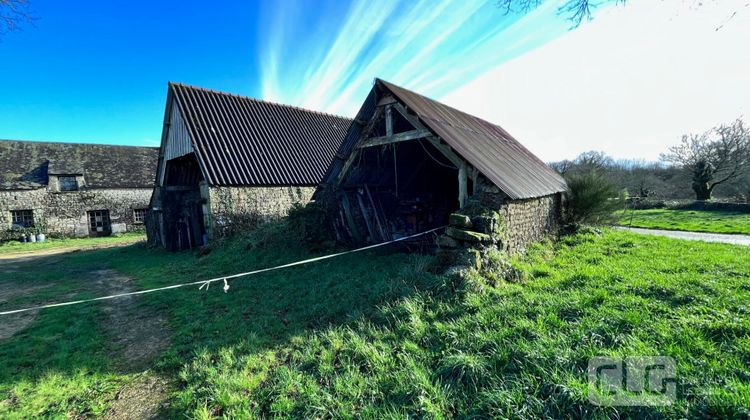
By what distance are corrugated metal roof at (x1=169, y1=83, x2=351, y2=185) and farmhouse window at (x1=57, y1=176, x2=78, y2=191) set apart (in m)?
16.8

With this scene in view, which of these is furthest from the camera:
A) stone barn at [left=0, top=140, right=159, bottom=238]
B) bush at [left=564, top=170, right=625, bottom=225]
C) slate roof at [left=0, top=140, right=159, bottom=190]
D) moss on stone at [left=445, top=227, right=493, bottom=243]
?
slate roof at [left=0, top=140, right=159, bottom=190]

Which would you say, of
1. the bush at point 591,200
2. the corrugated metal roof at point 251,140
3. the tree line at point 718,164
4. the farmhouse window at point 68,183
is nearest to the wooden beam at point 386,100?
the corrugated metal roof at point 251,140

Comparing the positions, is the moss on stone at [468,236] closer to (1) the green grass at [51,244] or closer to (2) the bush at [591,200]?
(2) the bush at [591,200]

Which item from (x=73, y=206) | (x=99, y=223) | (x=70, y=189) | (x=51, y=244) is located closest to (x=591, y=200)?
(x=51, y=244)

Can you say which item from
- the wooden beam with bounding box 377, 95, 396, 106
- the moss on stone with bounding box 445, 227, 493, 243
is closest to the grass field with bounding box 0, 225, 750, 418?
the moss on stone with bounding box 445, 227, 493, 243

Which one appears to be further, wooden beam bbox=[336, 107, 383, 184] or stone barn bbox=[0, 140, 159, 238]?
stone barn bbox=[0, 140, 159, 238]

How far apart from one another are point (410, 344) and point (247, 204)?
1165 centimetres

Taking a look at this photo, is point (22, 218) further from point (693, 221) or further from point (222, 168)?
point (693, 221)

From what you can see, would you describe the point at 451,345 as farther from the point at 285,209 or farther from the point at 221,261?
the point at 285,209

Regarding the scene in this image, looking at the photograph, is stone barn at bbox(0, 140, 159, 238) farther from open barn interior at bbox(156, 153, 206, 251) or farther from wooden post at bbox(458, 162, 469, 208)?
wooden post at bbox(458, 162, 469, 208)

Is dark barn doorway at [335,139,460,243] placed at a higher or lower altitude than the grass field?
higher

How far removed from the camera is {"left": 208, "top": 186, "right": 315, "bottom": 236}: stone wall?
41.8 ft

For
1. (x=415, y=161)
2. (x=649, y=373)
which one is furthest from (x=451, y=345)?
(x=415, y=161)

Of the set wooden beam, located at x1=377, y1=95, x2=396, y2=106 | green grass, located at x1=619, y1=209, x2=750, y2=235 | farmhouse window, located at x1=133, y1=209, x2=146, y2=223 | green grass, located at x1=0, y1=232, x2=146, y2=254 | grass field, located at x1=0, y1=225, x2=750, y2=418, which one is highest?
wooden beam, located at x1=377, y1=95, x2=396, y2=106
